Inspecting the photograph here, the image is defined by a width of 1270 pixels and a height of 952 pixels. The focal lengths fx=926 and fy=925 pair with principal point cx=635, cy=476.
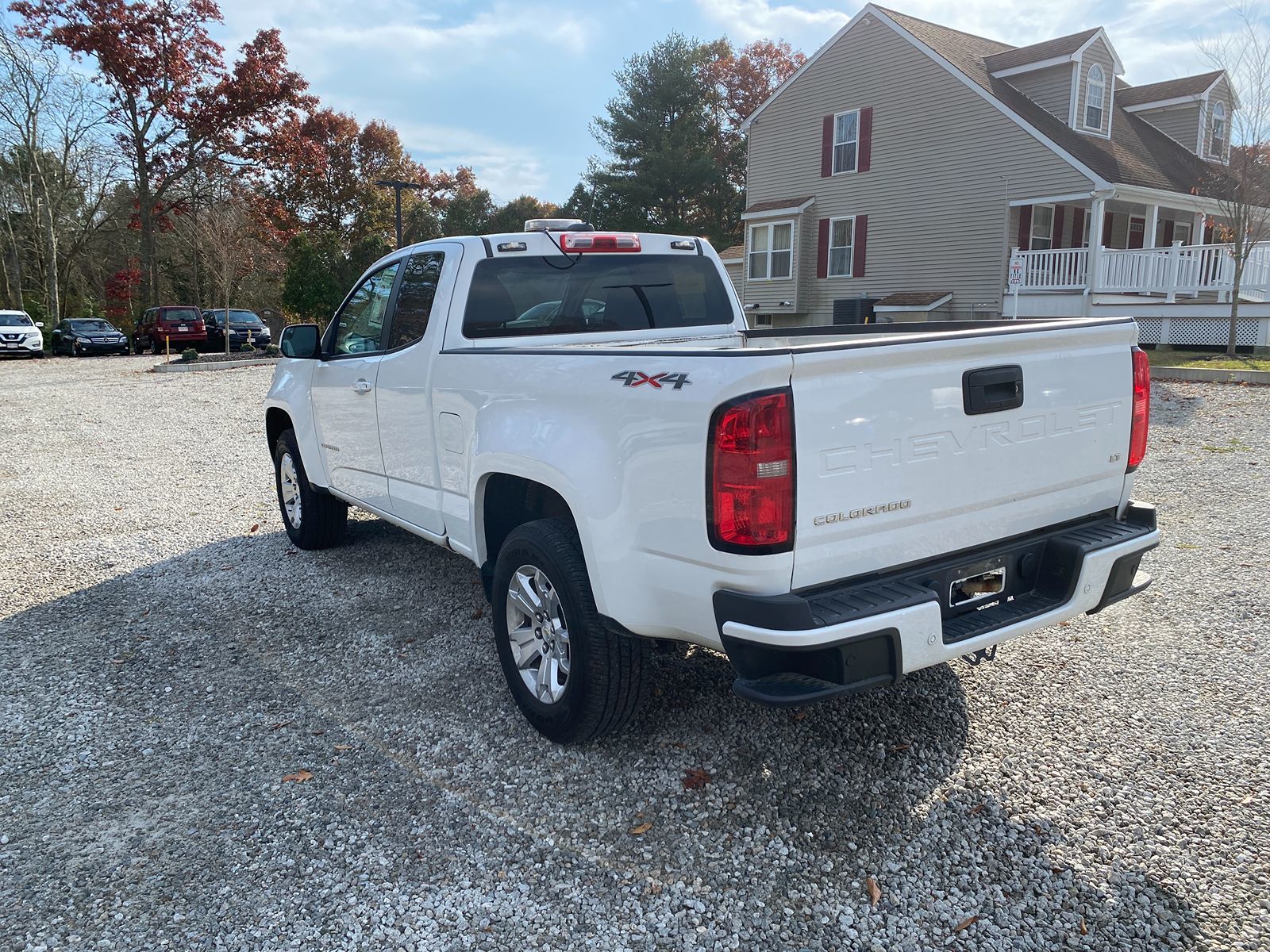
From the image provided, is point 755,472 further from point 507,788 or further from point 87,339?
point 87,339

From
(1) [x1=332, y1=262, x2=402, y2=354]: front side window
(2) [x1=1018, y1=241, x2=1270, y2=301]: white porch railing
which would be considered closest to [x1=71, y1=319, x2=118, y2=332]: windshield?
(2) [x1=1018, y1=241, x2=1270, y2=301]: white porch railing

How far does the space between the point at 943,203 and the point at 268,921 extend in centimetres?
2446

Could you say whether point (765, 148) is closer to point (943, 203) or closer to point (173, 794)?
point (943, 203)

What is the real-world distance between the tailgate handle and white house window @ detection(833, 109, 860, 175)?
24.6 m

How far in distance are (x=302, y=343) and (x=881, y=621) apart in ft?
14.3

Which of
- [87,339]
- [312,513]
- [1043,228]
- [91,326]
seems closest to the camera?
[312,513]

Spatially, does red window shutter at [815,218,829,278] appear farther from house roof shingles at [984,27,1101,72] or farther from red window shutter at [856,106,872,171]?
house roof shingles at [984,27,1101,72]

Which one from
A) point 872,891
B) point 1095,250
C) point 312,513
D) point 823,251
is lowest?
point 872,891

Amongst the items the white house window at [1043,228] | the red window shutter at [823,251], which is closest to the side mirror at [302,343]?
the white house window at [1043,228]

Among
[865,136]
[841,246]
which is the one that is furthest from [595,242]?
[841,246]

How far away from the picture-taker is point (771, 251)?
28.2 meters

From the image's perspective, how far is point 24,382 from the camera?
2122cm

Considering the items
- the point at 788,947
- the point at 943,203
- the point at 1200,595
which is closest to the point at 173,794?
the point at 788,947

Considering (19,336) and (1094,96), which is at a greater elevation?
(1094,96)
